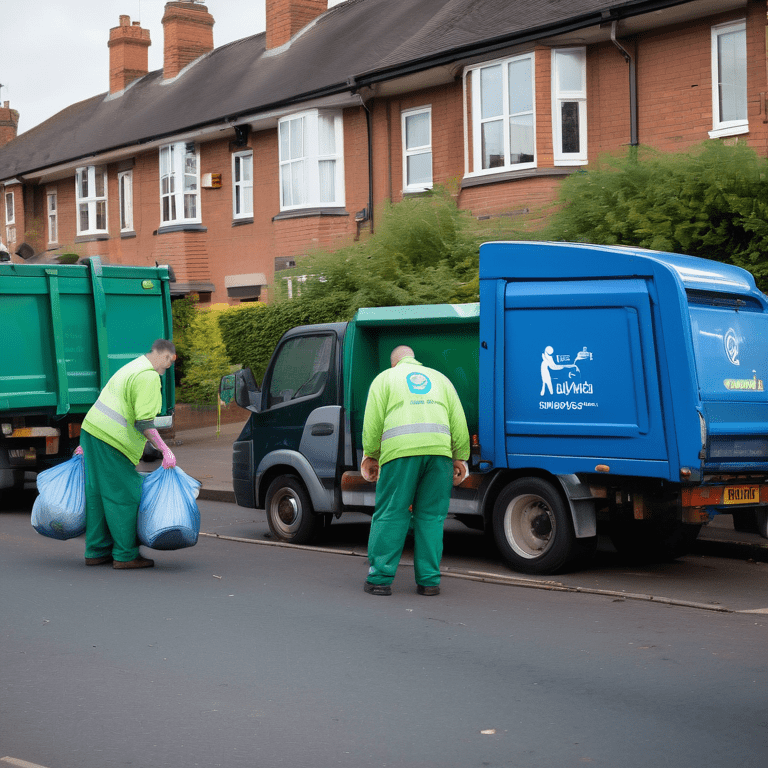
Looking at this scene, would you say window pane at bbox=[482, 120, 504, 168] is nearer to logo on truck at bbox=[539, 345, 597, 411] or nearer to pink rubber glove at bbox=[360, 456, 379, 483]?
logo on truck at bbox=[539, 345, 597, 411]

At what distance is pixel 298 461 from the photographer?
9.73 metres

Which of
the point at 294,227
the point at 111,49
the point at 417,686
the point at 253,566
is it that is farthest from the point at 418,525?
the point at 111,49

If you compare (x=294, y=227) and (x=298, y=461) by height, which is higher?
(x=294, y=227)

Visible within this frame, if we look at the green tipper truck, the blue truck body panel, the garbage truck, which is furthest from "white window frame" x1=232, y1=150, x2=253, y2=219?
the blue truck body panel

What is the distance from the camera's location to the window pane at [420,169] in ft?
72.1

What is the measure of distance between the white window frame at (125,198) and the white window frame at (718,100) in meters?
17.8

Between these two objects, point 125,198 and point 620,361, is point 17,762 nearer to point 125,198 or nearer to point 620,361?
point 620,361

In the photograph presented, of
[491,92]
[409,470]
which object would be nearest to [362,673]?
[409,470]

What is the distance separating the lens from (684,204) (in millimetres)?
12055

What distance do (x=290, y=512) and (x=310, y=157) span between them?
1494cm

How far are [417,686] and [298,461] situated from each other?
4.60 meters

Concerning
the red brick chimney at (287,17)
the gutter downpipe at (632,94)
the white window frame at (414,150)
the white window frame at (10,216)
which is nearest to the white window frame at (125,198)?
the red brick chimney at (287,17)

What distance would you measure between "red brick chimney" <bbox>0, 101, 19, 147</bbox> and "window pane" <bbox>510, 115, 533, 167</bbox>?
3173cm

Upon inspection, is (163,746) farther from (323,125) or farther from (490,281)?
(323,125)
